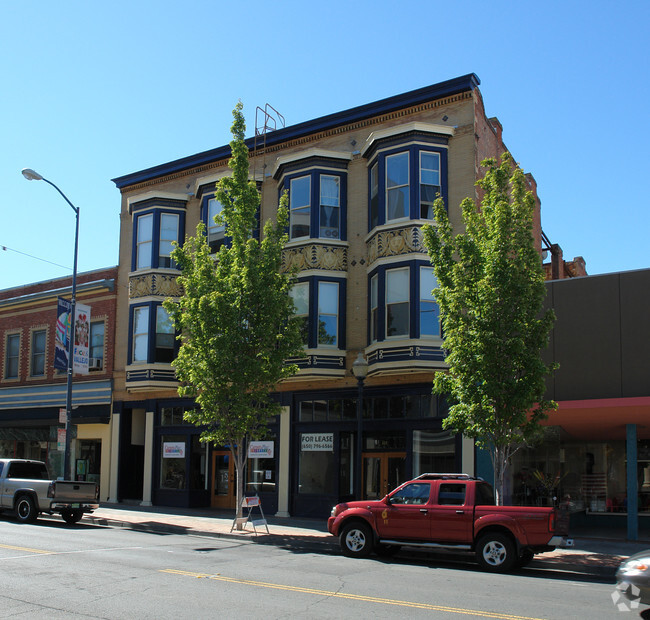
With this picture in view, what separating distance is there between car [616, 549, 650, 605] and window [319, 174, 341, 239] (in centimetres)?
1574

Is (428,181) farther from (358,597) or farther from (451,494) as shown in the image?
(358,597)

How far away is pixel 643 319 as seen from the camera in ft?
55.8

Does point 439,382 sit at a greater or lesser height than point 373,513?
greater

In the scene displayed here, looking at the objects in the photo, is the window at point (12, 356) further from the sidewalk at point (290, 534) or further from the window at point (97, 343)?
the sidewalk at point (290, 534)

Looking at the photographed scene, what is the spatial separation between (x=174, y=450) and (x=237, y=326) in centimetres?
891

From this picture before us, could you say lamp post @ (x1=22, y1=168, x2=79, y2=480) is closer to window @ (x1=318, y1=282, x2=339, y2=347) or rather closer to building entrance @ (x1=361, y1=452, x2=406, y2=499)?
window @ (x1=318, y1=282, x2=339, y2=347)

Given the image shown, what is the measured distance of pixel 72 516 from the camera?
65.4 ft

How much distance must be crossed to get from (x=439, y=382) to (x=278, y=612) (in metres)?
8.27

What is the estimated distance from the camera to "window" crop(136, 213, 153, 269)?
26.8 metres

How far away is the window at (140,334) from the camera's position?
25953mm

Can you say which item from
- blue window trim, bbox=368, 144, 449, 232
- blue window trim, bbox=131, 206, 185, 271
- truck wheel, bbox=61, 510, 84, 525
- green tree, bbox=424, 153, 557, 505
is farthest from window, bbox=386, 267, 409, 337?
truck wheel, bbox=61, 510, 84, 525

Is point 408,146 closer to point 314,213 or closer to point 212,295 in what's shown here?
point 314,213

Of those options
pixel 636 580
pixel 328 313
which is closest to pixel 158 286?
pixel 328 313

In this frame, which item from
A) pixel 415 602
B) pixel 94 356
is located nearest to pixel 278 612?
pixel 415 602
